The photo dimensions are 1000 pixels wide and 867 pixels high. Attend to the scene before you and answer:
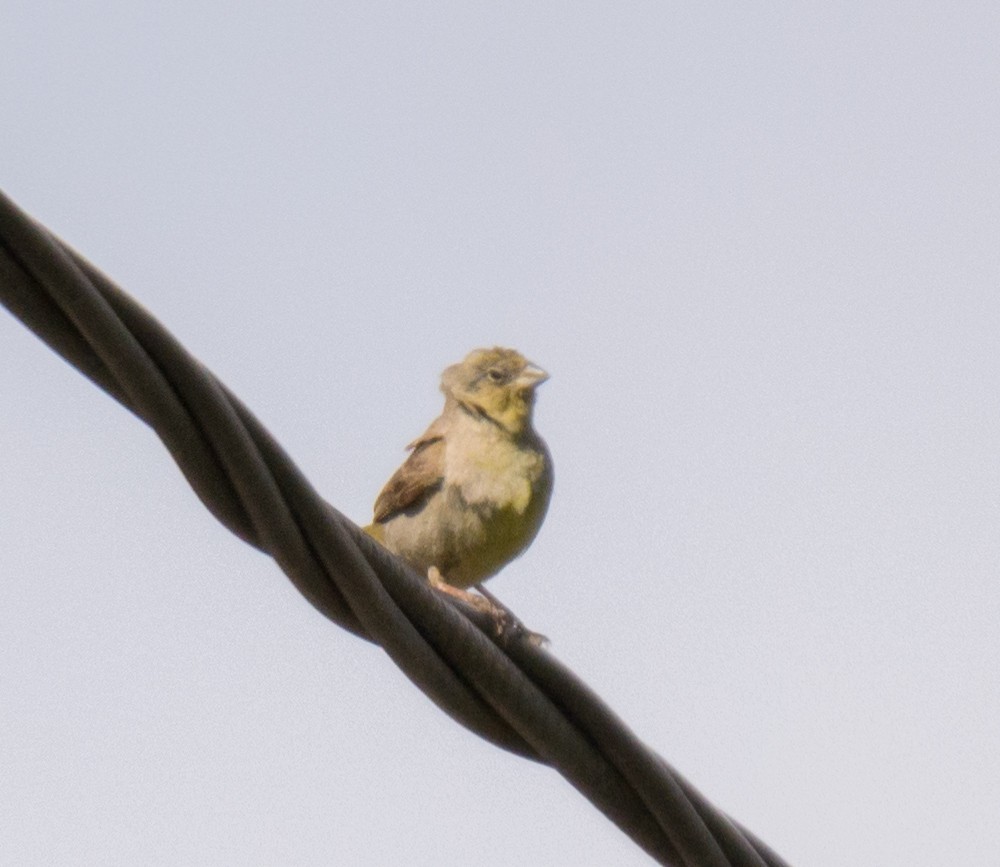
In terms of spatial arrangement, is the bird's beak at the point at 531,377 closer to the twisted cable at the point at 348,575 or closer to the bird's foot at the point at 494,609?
the bird's foot at the point at 494,609

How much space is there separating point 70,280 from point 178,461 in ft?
1.23

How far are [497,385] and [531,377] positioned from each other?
16 centimetres

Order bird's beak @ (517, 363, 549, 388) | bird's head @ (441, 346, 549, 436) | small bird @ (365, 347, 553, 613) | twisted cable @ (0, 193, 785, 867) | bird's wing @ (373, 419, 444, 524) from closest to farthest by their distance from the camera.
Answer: twisted cable @ (0, 193, 785, 867)
small bird @ (365, 347, 553, 613)
bird's wing @ (373, 419, 444, 524)
bird's head @ (441, 346, 549, 436)
bird's beak @ (517, 363, 549, 388)

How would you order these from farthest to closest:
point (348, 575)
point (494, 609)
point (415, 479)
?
point (415, 479)
point (494, 609)
point (348, 575)

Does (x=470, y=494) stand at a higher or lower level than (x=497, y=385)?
lower

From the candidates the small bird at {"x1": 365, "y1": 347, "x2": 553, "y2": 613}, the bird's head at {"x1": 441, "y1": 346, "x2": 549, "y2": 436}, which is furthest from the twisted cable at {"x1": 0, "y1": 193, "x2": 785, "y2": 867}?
the bird's head at {"x1": 441, "y1": 346, "x2": 549, "y2": 436}

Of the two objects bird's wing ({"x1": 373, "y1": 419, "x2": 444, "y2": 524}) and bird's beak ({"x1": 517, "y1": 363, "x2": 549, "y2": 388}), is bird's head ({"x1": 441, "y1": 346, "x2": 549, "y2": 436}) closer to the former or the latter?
bird's beak ({"x1": 517, "y1": 363, "x2": 549, "y2": 388})

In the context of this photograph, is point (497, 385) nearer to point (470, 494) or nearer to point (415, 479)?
point (415, 479)

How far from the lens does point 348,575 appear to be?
3.00 metres

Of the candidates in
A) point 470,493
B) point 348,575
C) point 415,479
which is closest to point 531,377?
point 415,479

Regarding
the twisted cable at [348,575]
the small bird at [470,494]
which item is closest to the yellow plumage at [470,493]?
→ the small bird at [470,494]

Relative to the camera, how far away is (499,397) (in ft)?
24.0

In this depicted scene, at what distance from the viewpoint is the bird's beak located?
7434 millimetres

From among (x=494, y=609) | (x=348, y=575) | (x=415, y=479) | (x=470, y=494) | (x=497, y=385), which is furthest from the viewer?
(x=497, y=385)
